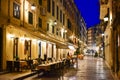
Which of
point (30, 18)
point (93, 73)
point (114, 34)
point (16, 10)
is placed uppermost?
point (16, 10)

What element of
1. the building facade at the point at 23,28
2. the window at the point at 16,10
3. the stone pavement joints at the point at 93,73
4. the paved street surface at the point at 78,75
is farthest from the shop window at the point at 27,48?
the stone pavement joints at the point at 93,73

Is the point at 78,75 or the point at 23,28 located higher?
the point at 23,28

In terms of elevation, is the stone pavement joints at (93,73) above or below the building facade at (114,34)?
below

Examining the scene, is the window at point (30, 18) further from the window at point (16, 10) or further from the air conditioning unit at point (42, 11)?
the air conditioning unit at point (42, 11)

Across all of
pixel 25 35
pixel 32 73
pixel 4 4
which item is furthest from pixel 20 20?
pixel 32 73

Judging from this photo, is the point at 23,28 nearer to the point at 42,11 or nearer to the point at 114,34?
the point at 114,34

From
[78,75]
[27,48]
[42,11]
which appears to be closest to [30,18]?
[27,48]

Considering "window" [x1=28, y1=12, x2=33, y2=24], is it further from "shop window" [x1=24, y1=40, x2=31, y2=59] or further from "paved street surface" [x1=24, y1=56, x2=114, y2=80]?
"paved street surface" [x1=24, y1=56, x2=114, y2=80]

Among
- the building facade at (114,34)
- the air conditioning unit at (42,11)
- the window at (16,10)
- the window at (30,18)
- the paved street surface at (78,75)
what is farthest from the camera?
the air conditioning unit at (42,11)

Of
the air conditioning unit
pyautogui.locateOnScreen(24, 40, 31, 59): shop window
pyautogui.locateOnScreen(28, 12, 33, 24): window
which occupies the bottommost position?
pyautogui.locateOnScreen(24, 40, 31, 59): shop window

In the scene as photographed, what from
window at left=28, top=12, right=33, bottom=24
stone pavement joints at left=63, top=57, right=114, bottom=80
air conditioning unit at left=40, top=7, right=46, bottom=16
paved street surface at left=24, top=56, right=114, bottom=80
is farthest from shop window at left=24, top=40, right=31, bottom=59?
air conditioning unit at left=40, top=7, right=46, bottom=16

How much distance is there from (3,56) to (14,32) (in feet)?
10.0

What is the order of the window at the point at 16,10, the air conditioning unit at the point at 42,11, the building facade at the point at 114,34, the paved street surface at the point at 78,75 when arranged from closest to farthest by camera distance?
1. the paved street surface at the point at 78,75
2. the building facade at the point at 114,34
3. the window at the point at 16,10
4. the air conditioning unit at the point at 42,11

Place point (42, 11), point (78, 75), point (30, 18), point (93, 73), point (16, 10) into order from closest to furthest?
point (78, 75) < point (93, 73) < point (16, 10) < point (30, 18) < point (42, 11)
